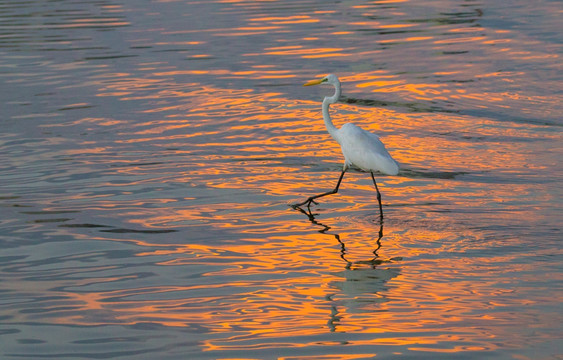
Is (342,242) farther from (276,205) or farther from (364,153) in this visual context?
(276,205)

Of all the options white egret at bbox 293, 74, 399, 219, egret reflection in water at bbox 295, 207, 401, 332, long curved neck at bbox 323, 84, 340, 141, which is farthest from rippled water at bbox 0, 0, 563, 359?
long curved neck at bbox 323, 84, 340, 141

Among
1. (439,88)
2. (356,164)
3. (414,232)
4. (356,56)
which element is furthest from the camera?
(356,56)

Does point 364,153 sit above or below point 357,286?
above

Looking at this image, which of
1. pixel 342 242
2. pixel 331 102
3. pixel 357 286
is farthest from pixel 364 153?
pixel 357 286

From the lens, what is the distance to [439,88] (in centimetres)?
1850

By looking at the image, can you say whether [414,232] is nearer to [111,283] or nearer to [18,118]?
[111,283]

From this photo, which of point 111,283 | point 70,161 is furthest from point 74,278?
point 70,161

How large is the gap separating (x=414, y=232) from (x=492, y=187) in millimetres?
2099

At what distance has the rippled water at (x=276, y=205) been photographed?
25.5ft

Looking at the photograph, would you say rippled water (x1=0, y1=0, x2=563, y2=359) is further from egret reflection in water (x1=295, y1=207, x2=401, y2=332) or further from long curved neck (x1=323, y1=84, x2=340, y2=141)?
long curved neck (x1=323, y1=84, x2=340, y2=141)

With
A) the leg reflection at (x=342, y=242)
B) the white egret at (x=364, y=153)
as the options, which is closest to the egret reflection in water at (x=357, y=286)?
the leg reflection at (x=342, y=242)

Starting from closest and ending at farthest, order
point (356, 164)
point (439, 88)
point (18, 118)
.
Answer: point (356, 164), point (18, 118), point (439, 88)

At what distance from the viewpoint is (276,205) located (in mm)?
11414

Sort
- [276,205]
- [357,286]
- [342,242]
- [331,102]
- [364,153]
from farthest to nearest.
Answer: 1. [331,102]
2. [276,205]
3. [364,153]
4. [342,242]
5. [357,286]
